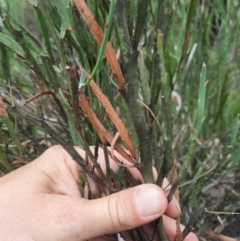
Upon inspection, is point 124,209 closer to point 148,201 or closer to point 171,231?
point 148,201

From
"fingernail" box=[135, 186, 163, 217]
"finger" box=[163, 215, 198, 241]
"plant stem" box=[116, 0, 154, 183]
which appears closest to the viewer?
"plant stem" box=[116, 0, 154, 183]

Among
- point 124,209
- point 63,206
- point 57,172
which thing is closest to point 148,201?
point 124,209

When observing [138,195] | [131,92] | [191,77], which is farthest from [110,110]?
[191,77]

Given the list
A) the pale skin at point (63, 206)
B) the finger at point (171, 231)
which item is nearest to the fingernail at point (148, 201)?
the pale skin at point (63, 206)

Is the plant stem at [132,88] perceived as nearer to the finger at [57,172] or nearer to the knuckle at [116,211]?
the knuckle at [116,211]

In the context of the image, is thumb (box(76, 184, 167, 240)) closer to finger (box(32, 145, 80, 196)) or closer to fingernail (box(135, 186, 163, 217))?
fingernail (box(135, 186, 163, 217))

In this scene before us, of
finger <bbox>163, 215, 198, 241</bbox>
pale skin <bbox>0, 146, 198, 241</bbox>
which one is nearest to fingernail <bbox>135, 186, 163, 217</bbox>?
pale skin <bbox>0, 146, 198, 241</bbox>

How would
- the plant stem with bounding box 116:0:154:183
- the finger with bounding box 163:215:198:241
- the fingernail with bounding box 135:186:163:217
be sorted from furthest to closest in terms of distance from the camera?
the finger with bounding box 163:215:198:241 < the fingernail with bounding box 135:186:163:217 < the plant stem with bounding box 116:0:154:183

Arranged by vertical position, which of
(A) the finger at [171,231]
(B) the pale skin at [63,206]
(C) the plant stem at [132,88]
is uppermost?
(C) the plant stem at [132,88]
